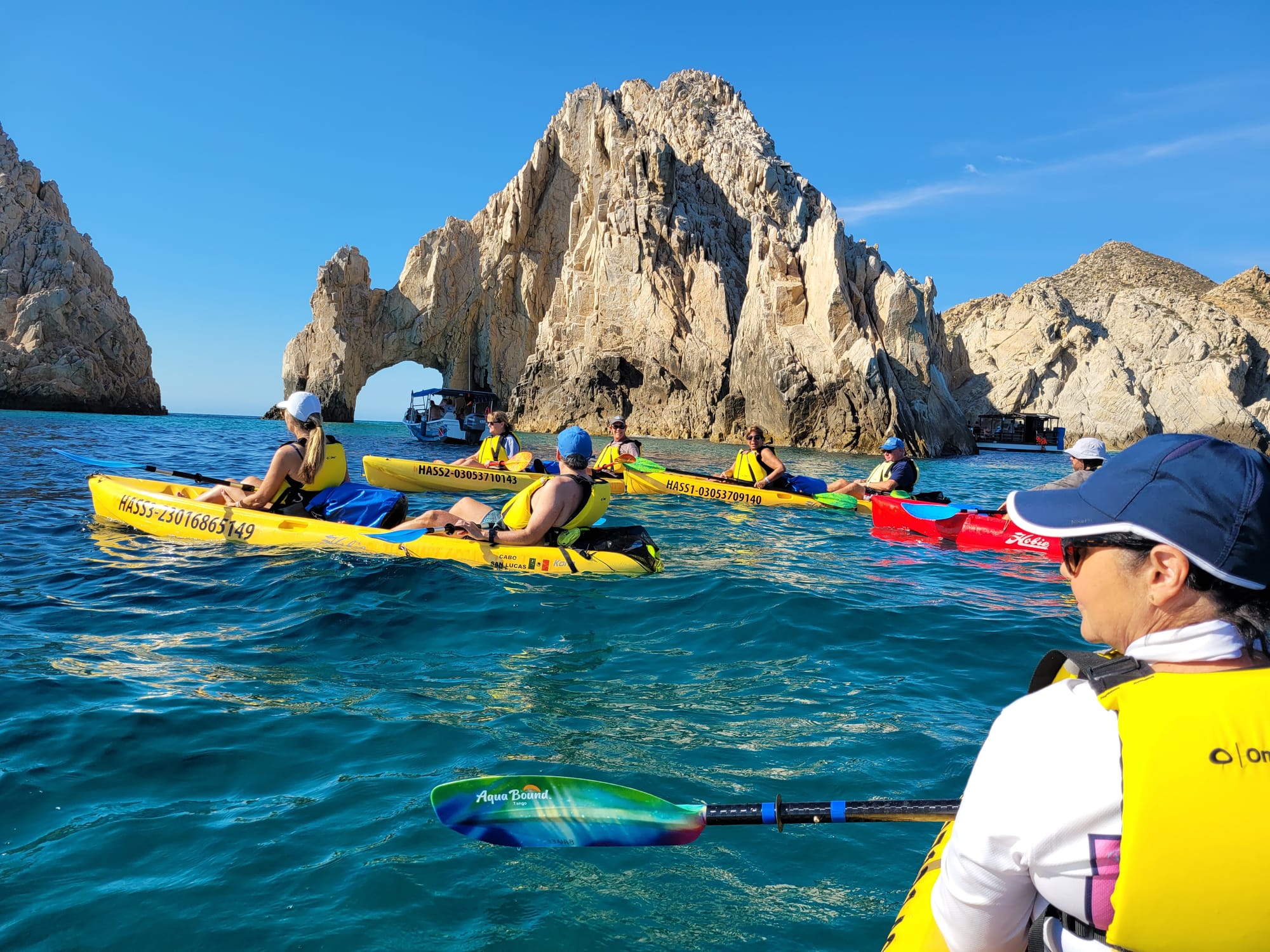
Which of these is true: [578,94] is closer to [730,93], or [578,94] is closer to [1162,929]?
[730,93]

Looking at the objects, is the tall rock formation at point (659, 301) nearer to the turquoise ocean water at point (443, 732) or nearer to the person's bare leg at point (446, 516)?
the person's bare leg at point (446, 516)

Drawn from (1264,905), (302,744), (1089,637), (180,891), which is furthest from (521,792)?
(1264,905)

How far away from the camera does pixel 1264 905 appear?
1341 mm

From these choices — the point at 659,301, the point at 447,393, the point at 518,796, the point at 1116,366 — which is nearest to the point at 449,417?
the point at 447,393

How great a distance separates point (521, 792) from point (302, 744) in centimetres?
186

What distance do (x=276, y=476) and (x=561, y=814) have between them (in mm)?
7548

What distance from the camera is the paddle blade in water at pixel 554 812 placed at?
3002 mm

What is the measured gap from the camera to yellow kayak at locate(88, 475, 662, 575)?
8.66 metres

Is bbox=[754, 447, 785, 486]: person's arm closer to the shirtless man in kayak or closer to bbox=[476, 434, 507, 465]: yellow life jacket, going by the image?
the shirtless man in kayak

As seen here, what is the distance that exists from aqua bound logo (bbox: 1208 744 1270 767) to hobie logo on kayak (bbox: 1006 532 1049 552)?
10569 millimetres

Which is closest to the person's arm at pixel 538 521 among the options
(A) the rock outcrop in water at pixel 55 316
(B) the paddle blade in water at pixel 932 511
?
(B) the paddle blade in water at pixel 932 511

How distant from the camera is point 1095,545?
169 cm

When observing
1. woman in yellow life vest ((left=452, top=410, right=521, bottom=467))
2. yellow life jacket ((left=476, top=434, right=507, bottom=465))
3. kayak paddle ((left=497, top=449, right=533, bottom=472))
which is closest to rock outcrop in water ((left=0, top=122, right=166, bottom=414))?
yellow life jacket ((left=476, top=434, right=507, bottom=465))

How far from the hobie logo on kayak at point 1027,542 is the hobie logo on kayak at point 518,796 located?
32.3 feet
